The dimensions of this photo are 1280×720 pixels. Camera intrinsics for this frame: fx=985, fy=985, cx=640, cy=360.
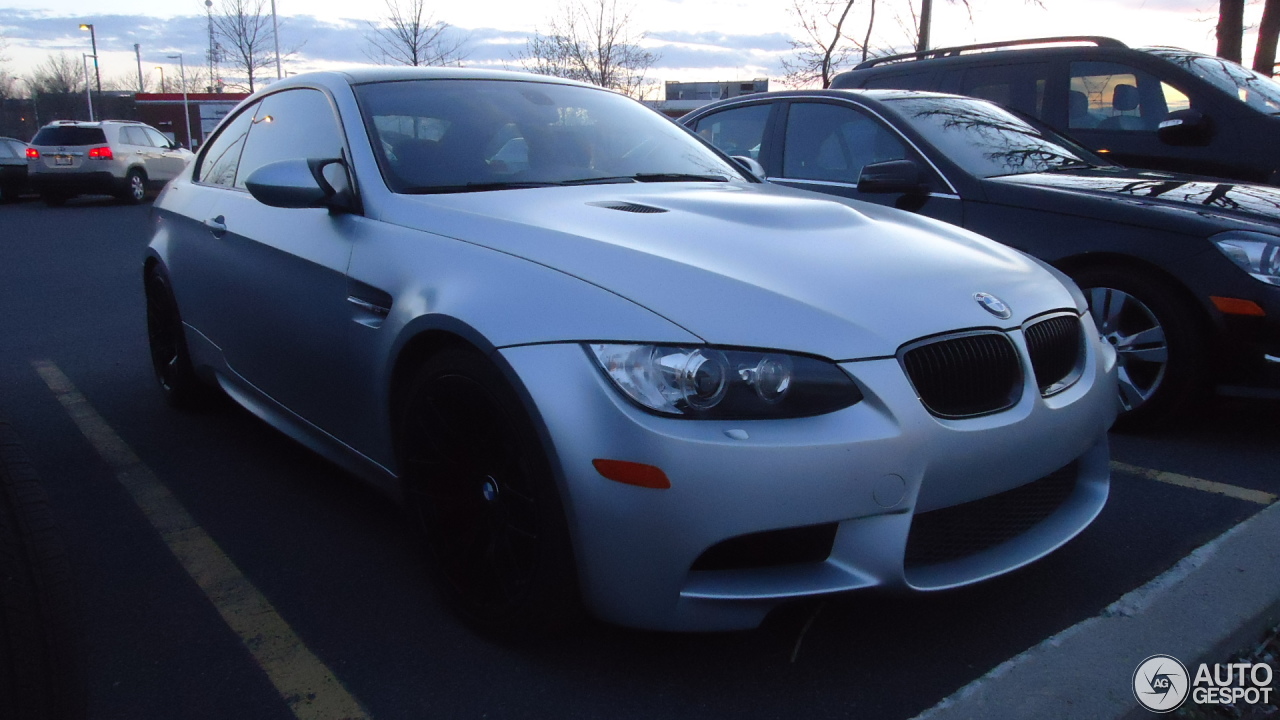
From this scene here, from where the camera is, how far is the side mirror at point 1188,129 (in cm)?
552

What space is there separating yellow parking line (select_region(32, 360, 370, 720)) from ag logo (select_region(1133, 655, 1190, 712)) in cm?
168

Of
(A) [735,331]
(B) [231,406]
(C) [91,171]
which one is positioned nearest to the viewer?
(A) [735,331]

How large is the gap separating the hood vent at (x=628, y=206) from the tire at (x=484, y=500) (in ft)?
2.25

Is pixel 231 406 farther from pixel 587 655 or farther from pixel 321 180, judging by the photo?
pixel 587 655

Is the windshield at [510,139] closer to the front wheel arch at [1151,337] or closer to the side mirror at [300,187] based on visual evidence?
the side mirror at [300,187]

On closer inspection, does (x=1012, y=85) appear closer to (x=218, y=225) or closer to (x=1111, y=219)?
(x=1111, y=219)

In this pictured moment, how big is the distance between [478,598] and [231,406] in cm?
280

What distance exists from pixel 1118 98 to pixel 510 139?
14.4ft

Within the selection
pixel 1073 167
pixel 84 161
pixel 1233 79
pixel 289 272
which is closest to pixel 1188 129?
pixel 1233 79

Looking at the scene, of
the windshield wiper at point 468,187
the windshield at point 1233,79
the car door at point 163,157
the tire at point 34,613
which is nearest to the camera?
the tire at point 34,613

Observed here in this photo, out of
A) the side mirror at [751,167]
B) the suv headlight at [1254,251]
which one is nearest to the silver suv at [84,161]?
the side mirror at [751,167]

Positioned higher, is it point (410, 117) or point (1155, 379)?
point (410, 117)

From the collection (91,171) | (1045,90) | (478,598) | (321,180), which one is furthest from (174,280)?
(91,171)

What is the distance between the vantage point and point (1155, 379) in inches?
162
